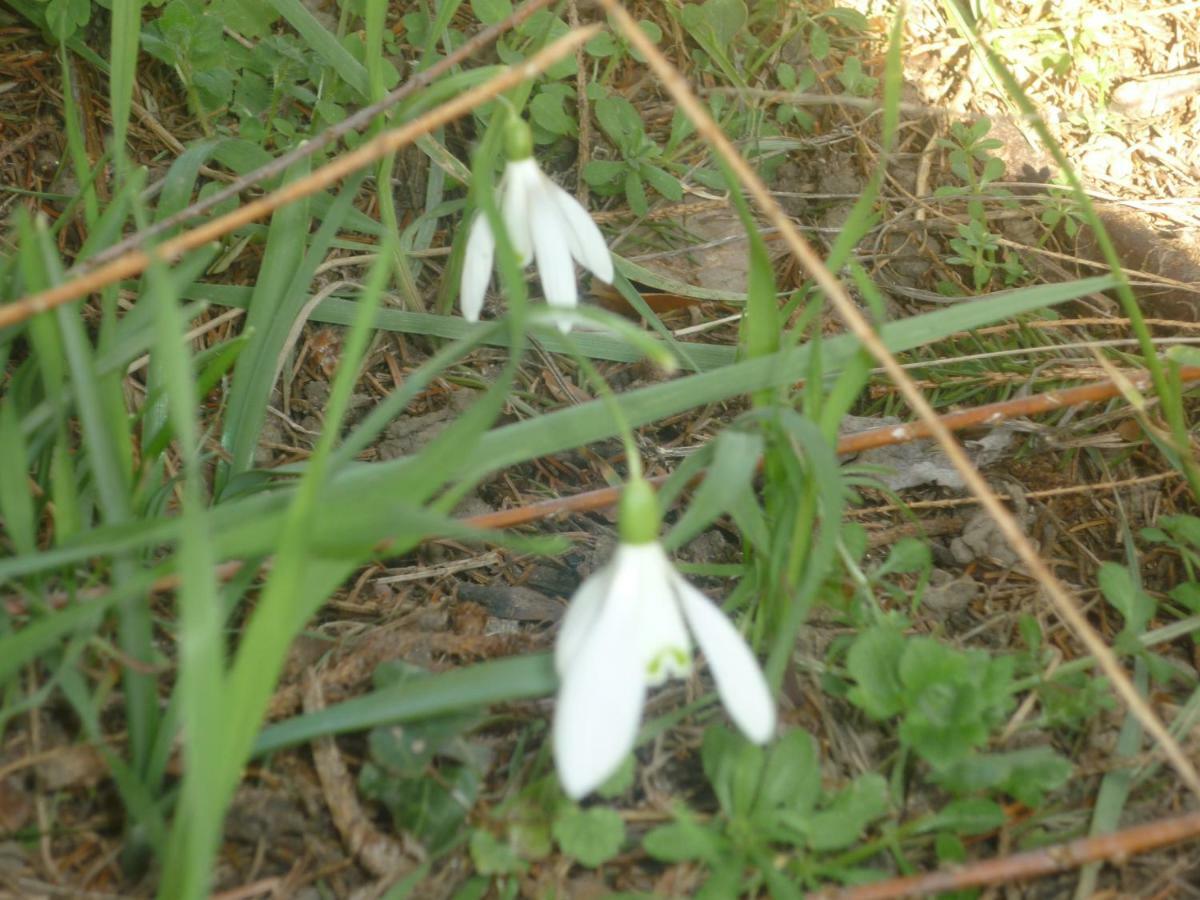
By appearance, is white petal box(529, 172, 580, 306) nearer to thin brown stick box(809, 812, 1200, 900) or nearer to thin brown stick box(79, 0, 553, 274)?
thin brown stick box(79, 0, 553, 274)

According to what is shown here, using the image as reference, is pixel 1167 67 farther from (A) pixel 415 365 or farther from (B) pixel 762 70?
(A) pixel 415 365

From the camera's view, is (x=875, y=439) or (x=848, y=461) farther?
(x=848, y=461)

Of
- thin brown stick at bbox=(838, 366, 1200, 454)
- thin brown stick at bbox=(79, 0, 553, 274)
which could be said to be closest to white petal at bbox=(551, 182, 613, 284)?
thin brown stick at bbox=(79, 0, 553, 274)

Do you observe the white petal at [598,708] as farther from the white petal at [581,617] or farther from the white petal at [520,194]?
the white petal at [520,194]

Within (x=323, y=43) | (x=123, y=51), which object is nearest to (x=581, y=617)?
(x=123, y=51)

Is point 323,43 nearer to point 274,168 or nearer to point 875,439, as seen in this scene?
point 274,168

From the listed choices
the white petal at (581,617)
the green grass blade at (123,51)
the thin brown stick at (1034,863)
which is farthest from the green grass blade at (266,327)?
the thin brown stick at (1034,863)
